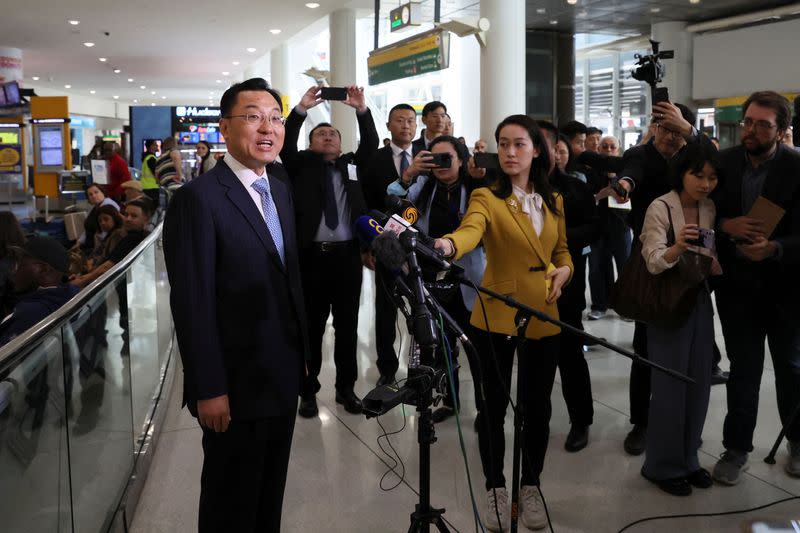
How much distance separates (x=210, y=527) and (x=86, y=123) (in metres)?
42.8

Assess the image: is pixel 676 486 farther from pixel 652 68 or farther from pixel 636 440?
pixel 652 68

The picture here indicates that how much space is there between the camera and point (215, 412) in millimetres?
1906

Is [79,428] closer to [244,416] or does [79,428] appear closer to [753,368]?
[244,416]

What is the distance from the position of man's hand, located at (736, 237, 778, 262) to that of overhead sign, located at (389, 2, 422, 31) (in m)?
7.13

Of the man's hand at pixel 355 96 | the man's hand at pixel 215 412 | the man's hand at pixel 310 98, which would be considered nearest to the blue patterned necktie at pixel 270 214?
the man's hand at pixel 215 412

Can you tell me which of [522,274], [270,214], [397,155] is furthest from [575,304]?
[270,214]

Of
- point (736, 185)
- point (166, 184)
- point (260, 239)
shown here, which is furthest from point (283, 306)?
point (166, 184)

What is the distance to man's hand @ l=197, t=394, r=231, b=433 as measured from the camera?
1.90m

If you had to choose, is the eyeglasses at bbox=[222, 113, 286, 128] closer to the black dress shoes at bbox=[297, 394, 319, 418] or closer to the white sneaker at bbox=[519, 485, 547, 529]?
the white sneaker at bbox=[519, 485, 547, 529]

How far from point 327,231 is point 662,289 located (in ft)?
6.23

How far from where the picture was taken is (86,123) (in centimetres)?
4056

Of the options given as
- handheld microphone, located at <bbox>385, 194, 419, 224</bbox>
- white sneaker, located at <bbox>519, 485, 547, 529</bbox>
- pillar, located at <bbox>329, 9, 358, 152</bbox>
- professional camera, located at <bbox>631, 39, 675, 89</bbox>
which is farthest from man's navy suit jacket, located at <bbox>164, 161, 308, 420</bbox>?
pillar, located at <bbox>329, 9, 358, 152</bbox>

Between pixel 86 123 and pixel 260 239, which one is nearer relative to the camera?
pixel 260 239

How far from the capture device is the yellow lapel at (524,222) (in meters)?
2.76
